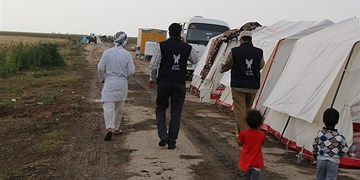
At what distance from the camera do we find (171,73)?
7785 millimetres

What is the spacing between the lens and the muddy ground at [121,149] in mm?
→ 6609

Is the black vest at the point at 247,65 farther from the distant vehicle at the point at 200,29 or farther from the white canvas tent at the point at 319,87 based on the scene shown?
the distant vehicle at the point at 200,29

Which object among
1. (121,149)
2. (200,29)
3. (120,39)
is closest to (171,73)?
(120,39)

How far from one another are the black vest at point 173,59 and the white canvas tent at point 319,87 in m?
2.02

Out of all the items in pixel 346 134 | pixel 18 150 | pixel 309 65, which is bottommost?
pixel 18 150

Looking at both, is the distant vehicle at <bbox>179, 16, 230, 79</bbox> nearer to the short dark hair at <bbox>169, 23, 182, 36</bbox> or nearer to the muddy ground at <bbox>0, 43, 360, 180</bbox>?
the muddy ground at <bbox>0, 43, 360, 180</bbox>

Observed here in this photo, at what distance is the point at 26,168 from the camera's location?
673cm

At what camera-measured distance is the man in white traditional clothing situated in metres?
8.40

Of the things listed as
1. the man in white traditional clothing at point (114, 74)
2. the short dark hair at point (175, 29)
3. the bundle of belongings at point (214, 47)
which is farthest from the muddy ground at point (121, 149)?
the bundle of belongings at point (214, 47)

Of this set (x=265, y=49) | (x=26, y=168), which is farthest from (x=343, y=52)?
(x=26, y=168)

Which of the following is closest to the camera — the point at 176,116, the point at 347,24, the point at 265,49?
the point at 176,116

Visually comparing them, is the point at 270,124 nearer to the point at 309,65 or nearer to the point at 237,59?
the point at 309,65

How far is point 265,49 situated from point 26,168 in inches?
250

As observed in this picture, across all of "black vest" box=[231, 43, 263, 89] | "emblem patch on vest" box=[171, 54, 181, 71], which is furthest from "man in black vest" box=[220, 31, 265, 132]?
"emblem patch on vest" box=[171, 54, 181, 71]
